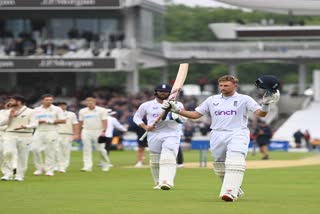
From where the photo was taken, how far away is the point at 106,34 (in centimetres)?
7150

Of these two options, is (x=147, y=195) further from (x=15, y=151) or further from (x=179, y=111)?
(x=15, y=151)

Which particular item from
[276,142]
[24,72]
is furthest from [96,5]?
[276,142]

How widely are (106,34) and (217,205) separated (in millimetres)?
55541

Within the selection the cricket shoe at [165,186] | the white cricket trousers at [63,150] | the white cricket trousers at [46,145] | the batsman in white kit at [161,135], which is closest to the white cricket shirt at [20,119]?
the white cricket trousers at [46,145]

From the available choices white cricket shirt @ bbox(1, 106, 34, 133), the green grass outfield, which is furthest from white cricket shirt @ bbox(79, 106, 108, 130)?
white cricket shirt @ bbox(1, 106, 34, 133)

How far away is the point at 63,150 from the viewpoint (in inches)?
1217

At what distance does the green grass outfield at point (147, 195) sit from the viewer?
1588 centimetres

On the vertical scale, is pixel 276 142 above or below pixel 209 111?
below

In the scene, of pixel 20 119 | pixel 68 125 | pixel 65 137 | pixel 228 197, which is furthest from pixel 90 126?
pixel 228 197

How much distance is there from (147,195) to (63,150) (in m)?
12.2

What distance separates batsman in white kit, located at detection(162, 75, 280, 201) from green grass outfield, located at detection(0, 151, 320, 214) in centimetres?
41

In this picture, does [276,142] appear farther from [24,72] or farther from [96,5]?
[24,72]

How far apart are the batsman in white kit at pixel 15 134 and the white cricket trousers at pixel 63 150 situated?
15.4 ft

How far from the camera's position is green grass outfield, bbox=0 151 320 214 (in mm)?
15883
